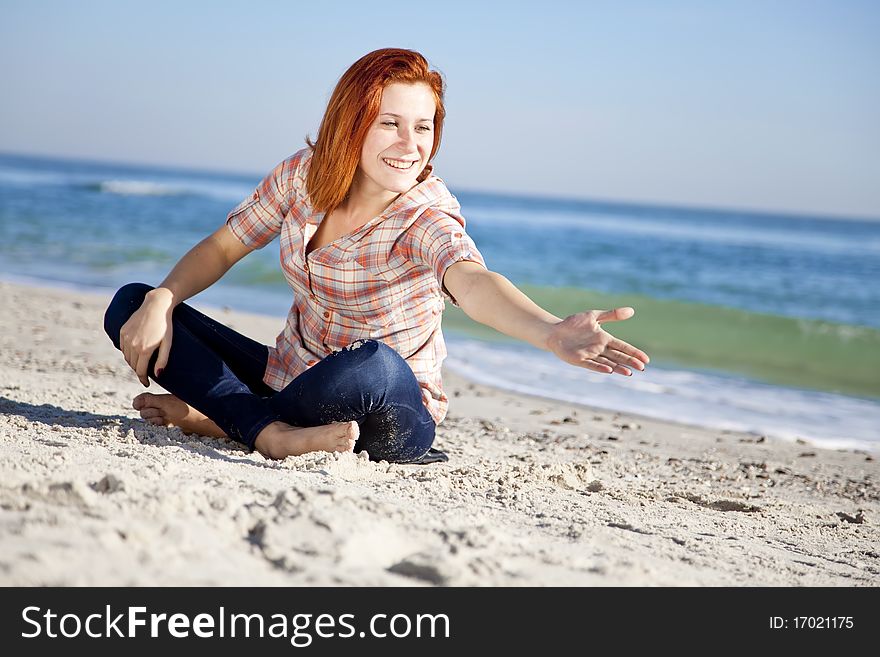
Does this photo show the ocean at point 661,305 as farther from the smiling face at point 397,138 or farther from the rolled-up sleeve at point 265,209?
the smiling face at point 397,138

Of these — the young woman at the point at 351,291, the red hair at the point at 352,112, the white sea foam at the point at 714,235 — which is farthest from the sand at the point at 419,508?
the white sea foam at the point at 714,235

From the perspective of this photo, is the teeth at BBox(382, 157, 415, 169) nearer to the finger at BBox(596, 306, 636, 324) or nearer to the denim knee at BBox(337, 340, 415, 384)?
the denim knee at BBox(337, 340, 415, 384)

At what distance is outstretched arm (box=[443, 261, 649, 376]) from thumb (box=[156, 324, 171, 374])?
956 millimetres

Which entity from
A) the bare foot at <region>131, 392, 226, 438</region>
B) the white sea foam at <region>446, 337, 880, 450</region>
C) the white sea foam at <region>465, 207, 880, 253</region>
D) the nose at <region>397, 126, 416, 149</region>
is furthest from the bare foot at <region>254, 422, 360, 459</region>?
the white sea foam at <region>465, 207, 880, 253</region>

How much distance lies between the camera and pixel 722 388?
6012 mm

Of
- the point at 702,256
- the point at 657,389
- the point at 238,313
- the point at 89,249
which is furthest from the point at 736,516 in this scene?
the point at 702,256

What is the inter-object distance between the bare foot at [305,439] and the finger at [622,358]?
90 centimetres

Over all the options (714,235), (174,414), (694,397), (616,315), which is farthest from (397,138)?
(714,235)

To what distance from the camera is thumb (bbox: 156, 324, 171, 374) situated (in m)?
2.74

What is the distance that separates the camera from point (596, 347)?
192 cm

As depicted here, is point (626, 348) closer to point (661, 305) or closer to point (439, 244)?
point (439, 244)
